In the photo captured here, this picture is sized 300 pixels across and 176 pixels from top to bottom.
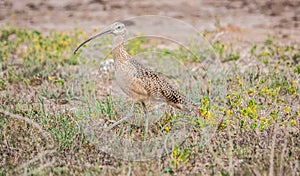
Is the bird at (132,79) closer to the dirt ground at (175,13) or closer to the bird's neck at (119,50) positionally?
the bird's neck at (119,50)

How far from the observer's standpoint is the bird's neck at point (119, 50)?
5.52 meters

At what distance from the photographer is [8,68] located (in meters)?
7.74

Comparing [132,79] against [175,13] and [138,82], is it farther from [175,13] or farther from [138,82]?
[175,13]

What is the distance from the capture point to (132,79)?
5492 millimetres

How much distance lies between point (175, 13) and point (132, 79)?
6.48 m

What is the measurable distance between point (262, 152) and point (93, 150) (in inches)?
56.3

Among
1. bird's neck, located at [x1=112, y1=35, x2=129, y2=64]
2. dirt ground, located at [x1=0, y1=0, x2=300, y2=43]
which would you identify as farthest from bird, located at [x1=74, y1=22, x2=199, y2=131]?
dirt ground, located at [x1=0, y1=0, x2=300, y2=43]

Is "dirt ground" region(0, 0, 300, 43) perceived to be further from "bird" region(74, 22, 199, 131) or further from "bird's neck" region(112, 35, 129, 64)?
"bird's neck" region(112, 35, 129, 64)

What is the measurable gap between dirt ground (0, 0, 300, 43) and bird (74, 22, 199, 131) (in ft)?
14.2

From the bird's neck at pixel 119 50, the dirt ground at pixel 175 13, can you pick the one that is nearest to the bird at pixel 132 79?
the bird's neck at pixel 119 50

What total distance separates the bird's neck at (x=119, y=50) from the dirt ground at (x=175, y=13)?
4.51 m

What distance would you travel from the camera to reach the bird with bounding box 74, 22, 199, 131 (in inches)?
216

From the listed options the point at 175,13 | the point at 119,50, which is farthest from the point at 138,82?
the point at 175,13

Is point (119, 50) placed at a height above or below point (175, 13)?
above
